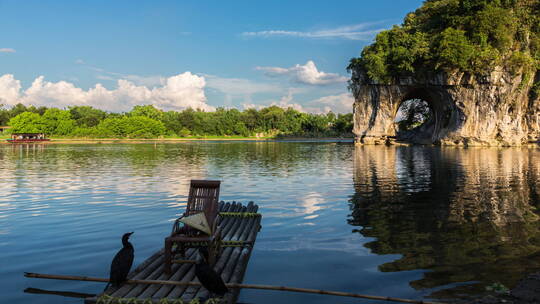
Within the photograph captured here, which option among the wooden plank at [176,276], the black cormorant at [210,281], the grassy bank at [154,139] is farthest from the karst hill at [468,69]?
the black cormorant at [210,281]

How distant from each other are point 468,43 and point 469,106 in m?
10.4

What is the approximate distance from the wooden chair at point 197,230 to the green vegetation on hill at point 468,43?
54946 millimetres

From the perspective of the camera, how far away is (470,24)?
186 ft

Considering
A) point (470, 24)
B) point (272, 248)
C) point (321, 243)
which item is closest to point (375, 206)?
point (321, 243)

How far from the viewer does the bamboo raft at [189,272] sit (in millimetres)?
6027

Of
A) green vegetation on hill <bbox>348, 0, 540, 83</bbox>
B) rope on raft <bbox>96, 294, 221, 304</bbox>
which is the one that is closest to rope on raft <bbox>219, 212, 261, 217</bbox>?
rope on raft <bbox>96, 294, 221, 304</bbox>

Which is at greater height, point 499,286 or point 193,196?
point 193,196

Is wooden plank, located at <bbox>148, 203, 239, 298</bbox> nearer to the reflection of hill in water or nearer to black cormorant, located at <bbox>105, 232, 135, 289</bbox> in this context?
black cormorant, located at <bbox>105, 232, 135, 289</bbox>

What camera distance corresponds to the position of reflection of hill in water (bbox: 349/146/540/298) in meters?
7.66

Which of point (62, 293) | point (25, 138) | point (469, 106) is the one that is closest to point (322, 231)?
point (62, 293)

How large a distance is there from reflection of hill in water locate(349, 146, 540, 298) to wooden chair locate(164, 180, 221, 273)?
11.8 feet

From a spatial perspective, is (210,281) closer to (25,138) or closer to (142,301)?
(142,301)

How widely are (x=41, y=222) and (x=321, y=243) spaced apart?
28.6 ft

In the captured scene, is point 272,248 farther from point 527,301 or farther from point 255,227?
point 527,301
